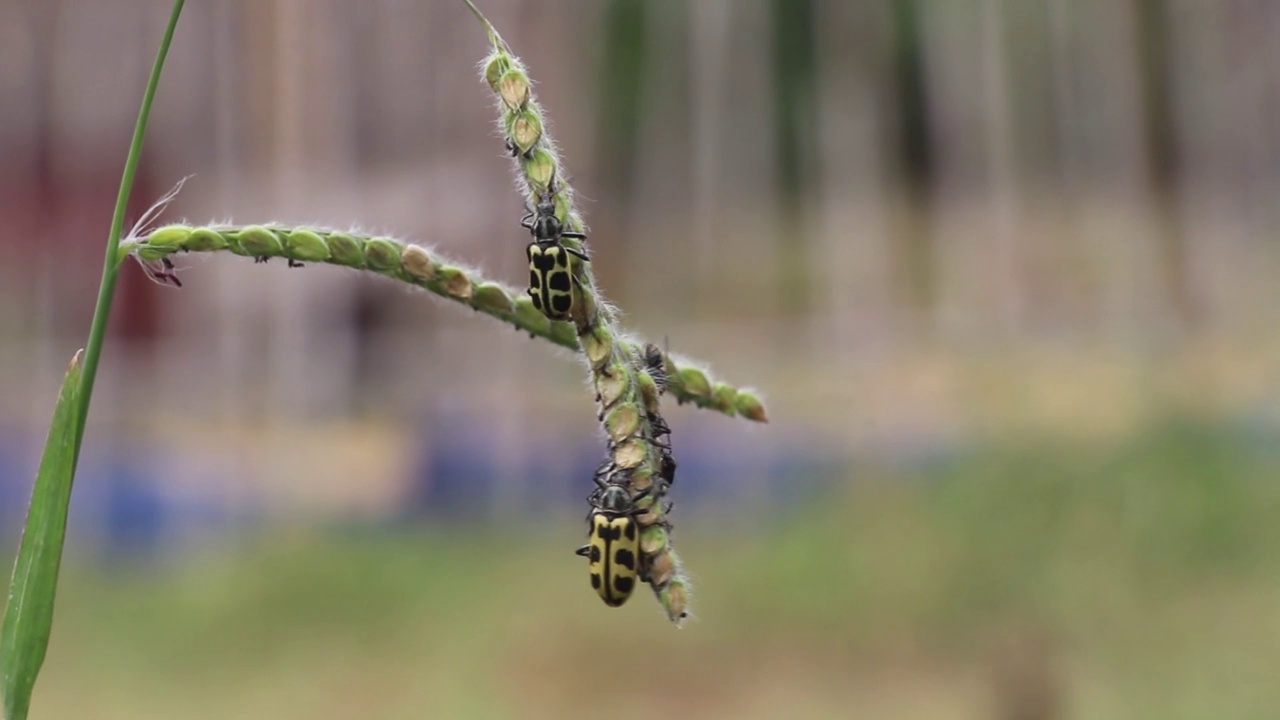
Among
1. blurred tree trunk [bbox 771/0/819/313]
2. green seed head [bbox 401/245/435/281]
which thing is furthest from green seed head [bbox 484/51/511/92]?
blurred tree trunk [bbox 771/0/819/313]

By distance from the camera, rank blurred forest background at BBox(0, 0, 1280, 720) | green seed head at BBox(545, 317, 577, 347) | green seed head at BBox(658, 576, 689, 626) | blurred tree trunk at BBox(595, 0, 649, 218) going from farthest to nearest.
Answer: blurred tree trunk at BBox(595, 0, 649, 218)
blurred forest background at BBox(0, 0, 1280, 720)
green seed head at BBox(545, 317, 577, 347)
green seed head at BBox(658, 576, 689, 626)

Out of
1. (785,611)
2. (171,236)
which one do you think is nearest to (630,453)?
(171,236)

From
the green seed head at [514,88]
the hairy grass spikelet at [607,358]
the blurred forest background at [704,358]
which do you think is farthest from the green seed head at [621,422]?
the blurred forest background at [704,358]

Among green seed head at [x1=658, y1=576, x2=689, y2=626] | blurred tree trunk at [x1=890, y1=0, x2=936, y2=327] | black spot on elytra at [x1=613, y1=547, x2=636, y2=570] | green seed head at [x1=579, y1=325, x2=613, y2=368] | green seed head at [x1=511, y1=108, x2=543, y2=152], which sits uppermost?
blurred tree trunk at [x1=890, y1=0, x2=936, y2=327]

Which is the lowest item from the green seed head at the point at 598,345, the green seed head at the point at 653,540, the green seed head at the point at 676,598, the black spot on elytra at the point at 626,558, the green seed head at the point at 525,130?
the green seed head at the point at 676,598

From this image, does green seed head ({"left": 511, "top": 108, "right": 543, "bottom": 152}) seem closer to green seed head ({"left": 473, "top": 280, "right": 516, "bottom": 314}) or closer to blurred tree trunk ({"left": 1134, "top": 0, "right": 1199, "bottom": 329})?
green seed head ({"left": 473, "top": 280, "right": 516, "bottom": 314})

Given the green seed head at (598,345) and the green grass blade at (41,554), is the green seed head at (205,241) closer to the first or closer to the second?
the green grass blade at (41,554)
